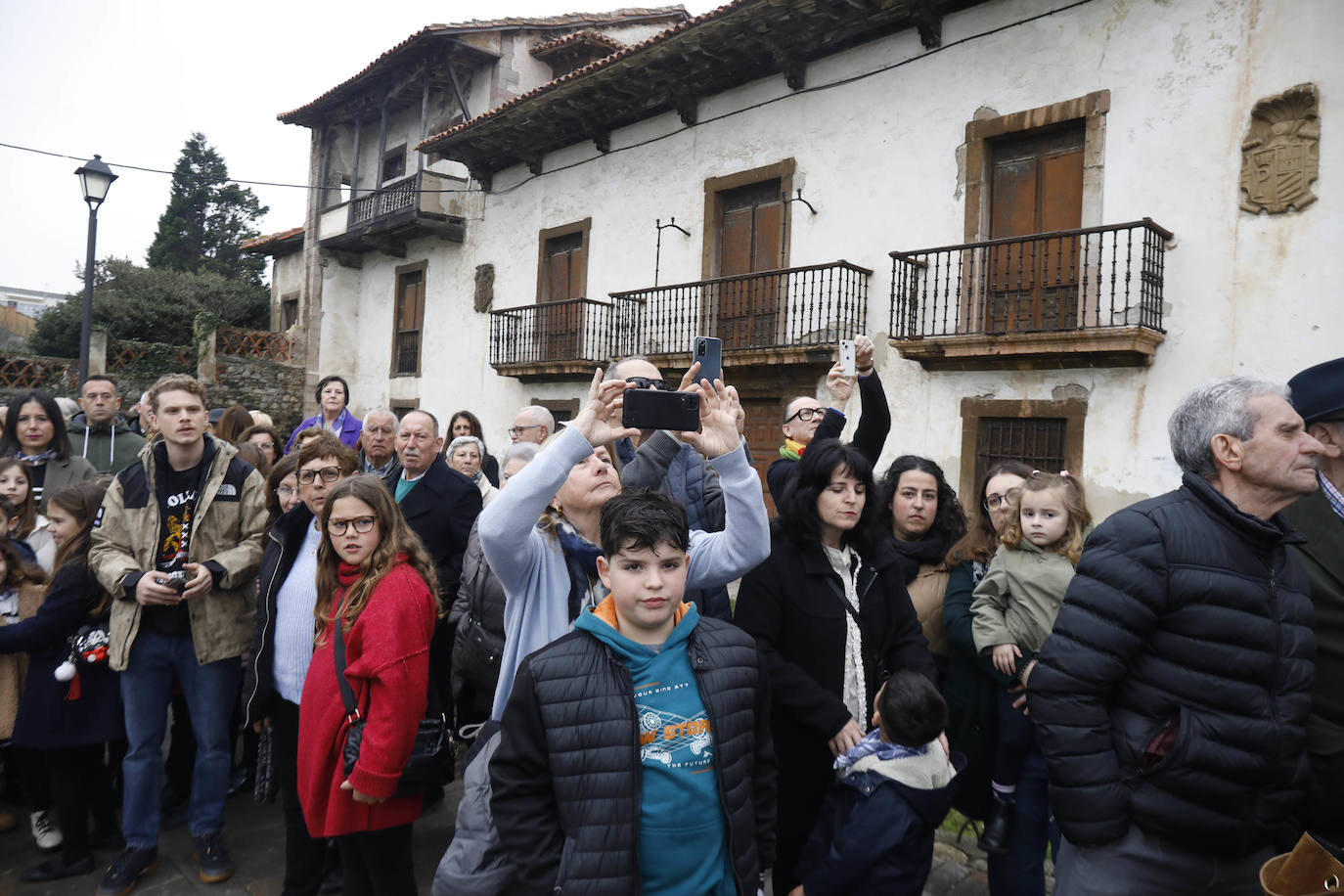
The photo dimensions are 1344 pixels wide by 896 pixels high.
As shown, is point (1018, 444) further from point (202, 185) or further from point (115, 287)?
point (202, 185)

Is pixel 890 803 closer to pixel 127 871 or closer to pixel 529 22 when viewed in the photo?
pixel 127 871

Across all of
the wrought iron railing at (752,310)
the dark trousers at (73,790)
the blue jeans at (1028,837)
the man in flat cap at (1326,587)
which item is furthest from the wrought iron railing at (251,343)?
the man in flat cap at (1326,587)

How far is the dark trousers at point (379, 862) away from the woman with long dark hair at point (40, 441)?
3207 millimetres

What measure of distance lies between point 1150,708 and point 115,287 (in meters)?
28.1

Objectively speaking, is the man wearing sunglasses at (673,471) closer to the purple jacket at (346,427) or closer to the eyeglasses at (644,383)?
the eyeglasses at (644,383)

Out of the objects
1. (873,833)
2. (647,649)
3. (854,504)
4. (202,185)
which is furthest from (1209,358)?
(202,185)

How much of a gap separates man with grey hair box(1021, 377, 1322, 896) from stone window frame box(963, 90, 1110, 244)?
711 centimetres

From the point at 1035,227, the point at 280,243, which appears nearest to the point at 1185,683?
the point at 1035,227

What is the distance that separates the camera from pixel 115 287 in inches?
914

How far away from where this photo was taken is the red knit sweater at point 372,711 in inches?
95.9

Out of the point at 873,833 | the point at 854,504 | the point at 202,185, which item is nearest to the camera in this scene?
the point at 873,833

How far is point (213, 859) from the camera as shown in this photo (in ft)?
10.4

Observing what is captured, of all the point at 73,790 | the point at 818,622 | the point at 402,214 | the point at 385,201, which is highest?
the point at 385,201

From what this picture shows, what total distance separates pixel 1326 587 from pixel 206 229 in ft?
143
